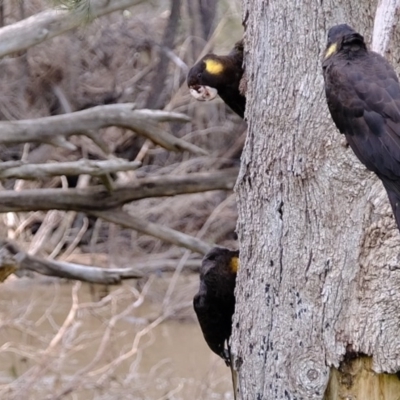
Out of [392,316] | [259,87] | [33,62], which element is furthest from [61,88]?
[392,316]

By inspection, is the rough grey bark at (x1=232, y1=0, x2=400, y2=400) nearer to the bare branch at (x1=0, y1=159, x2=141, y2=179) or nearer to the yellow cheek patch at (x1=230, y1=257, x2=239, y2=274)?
the yellow cheek patch at (x1=230, y1=257, x2=239, y2=274)

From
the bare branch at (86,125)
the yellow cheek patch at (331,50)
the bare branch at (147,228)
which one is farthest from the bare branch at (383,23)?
the bare branch at (147,228)

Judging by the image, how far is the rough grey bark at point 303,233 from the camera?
220 centimetres

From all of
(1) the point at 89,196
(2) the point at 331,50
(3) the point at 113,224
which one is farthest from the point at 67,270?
(2) the point at 331,50

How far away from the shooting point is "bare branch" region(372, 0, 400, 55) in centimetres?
214

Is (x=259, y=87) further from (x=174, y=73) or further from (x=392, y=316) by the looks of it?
(x=174, y=73)

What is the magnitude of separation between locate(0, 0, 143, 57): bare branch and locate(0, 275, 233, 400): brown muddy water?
179cm

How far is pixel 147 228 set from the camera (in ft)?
15.0

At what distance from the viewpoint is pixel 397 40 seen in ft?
7.69

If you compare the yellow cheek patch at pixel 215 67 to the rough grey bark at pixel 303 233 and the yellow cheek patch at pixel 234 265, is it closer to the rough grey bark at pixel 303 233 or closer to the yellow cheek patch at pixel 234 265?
the rough grey bark at pixel 303 233

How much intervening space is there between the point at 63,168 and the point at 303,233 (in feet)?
6.71

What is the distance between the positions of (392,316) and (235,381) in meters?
0.65

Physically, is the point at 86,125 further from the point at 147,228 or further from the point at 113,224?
the point at 113,224

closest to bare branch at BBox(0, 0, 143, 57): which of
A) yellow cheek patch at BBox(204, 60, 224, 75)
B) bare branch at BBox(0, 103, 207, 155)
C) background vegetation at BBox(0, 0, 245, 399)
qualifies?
bare branch at BBox(0, 103, 207, 155)
